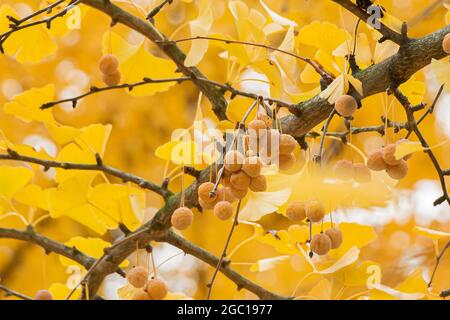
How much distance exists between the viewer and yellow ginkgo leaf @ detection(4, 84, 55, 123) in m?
0.89

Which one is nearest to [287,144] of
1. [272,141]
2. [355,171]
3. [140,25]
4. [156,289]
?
[272,141]

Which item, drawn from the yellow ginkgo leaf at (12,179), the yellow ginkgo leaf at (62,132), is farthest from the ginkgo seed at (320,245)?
the yellow ginkgo leaf at (12,179)

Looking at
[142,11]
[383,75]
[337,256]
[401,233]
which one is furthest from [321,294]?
[401,233]

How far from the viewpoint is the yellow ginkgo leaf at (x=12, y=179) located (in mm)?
987

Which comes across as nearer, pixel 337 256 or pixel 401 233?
pixel 337 256

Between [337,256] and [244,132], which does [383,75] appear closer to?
[244,132]

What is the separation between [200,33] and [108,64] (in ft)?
0.58

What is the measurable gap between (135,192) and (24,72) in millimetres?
1493

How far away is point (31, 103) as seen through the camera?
90 cm

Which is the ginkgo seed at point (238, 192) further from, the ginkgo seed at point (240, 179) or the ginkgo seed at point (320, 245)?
the ginkgo seed at point (320, 245)

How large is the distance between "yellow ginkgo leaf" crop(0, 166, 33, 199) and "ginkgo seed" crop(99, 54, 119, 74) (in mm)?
231

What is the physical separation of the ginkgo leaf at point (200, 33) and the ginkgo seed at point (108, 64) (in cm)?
15

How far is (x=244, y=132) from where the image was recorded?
67 cm

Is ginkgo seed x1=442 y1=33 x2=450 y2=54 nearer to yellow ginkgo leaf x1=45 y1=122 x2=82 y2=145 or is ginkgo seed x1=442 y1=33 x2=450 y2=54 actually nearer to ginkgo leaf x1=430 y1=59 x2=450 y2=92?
ginkgo leaf x1=430 y1=59 x2=450 y2=92
